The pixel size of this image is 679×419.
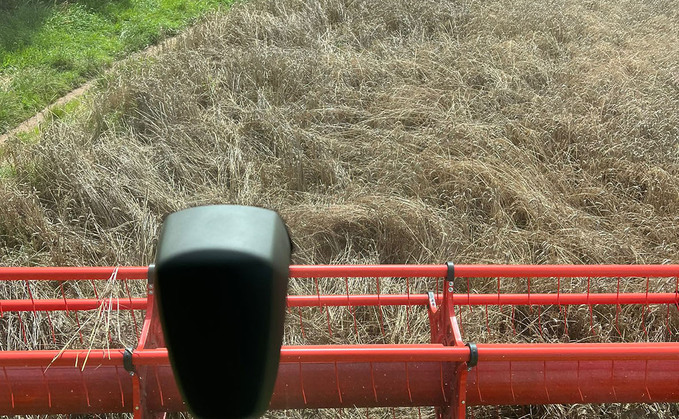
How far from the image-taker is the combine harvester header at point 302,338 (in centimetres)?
80

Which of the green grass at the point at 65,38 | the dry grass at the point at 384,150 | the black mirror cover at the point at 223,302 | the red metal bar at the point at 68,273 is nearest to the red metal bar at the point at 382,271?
the red metal bar at the point at 68,273

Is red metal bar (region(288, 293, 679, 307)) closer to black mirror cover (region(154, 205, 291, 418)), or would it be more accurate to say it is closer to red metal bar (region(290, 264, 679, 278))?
red metal bar (region(290, 264, 679, 278))

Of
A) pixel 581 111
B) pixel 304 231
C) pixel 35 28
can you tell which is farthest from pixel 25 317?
pixel 35 28

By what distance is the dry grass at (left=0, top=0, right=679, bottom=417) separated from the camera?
12.7 ft

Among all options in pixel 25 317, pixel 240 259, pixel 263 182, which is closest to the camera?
pixel 240 259

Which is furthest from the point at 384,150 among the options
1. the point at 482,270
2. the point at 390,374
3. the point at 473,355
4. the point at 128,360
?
the point at 128,360

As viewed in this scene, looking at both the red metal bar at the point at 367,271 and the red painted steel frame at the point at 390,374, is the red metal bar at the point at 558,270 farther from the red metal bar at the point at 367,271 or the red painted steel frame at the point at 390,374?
the red metal bar at the point at 367,271

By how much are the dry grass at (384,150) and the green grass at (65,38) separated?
815 millimetres

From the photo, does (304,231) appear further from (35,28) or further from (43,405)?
(35,28)

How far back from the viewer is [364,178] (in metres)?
4.43

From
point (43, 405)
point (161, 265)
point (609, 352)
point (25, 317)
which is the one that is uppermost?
point (161, 265)

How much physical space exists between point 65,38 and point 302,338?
585cm

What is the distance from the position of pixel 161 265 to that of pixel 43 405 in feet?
5.91

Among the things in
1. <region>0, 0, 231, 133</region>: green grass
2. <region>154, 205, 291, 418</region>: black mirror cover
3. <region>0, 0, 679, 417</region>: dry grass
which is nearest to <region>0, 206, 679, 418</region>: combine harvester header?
<region>154, 205, 291, 418</region>: black mirror cover
